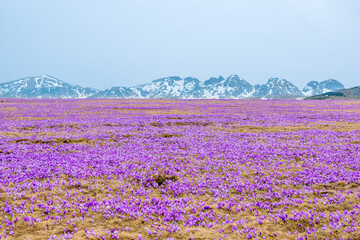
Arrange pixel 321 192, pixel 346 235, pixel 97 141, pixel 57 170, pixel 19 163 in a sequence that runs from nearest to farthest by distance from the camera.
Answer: pixel 346 235
pixel 321 192
pixel 57 170
pixel 19 163
pixel 97 141

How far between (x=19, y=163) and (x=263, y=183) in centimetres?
1295

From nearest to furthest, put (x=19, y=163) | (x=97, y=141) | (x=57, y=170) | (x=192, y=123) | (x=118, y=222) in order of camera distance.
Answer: (x=118, y=222)
(x=57, y=170)
(x=19, y=163)
(x=97, y=141)
(x=192, y=123)

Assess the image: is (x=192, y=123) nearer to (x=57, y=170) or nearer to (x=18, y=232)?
(x=57, y=170)

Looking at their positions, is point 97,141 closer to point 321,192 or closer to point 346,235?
point 321,192

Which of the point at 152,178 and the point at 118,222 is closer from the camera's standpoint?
the point at 118,222

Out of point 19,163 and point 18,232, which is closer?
point 18,232

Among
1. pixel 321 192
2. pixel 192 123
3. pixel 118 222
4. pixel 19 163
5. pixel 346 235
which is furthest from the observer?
pixel 192 123

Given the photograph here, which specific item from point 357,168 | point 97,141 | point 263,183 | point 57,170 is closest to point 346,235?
point 263,183

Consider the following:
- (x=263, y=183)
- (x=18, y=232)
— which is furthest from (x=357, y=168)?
(x=18, y=232)

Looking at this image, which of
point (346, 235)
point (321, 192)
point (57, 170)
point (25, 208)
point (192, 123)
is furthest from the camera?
point (192, 123)

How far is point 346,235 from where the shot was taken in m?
6.51

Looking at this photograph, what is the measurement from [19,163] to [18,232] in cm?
753

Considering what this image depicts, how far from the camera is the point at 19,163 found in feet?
42.4

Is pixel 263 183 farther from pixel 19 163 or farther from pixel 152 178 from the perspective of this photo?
pixel 19 163
